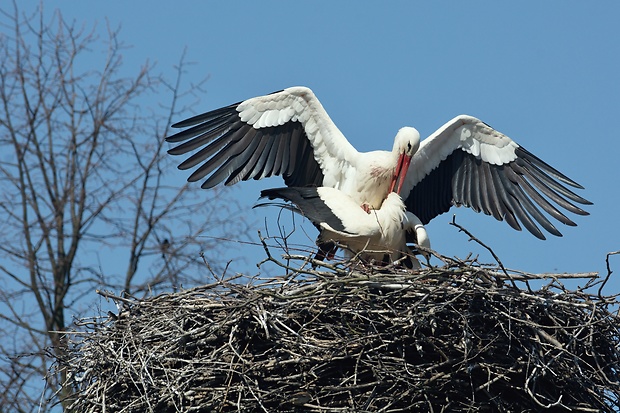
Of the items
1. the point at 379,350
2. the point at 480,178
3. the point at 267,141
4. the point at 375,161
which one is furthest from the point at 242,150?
the point at 379,350

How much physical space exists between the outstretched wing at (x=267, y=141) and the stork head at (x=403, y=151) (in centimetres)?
34

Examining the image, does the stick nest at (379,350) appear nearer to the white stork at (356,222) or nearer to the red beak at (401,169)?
the white stork at (356,222)

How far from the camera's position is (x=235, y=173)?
33.1 ft

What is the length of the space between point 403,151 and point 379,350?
2355 millimetres

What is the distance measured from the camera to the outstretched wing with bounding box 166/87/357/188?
10008mm

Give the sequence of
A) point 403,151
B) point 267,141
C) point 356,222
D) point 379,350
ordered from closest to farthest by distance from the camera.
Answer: point 379,350, point 356,222, point 403,151, point 267,141

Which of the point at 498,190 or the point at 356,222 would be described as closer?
the point at 356,222

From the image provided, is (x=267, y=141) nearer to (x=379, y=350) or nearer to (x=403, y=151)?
(x=403, y=151)

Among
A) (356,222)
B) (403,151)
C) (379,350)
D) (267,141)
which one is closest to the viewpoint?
(379,350)

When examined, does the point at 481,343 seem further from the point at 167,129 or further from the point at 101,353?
the point at 167,129

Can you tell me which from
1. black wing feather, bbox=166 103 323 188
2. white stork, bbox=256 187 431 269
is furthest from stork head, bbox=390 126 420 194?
black wing feather, bbox=166 103 323 188

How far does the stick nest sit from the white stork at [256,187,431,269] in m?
1.12

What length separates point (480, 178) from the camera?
10484 millimetres

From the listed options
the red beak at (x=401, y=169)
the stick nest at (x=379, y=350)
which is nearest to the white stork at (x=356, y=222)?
the red beak at (x=401, y=169)
